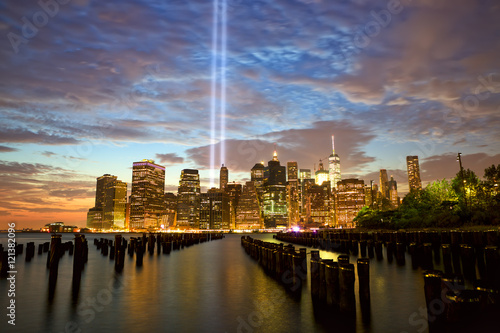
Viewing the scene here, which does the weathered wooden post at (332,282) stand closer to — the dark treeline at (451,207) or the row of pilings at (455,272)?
the row of pilings at (455,272)

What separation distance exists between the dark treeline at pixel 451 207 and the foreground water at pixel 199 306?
40.9 m

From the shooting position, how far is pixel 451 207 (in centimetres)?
6544

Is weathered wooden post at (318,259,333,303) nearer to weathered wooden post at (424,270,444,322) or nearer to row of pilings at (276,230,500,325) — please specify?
weathered wooden post at (424,270,444,322)

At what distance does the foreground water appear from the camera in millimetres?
11000

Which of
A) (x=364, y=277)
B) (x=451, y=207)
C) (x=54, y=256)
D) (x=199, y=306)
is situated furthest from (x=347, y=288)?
(x=451, y=207)

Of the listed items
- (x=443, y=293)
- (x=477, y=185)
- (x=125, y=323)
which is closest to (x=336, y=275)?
(x=443, y=293)

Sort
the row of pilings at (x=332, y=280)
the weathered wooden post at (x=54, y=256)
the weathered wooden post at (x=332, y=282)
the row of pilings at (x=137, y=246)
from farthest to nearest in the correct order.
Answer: the row of pilings at (x=137, y=246), the weathered wooden post at (x=54, y=256), the weathered wooden post at (x=332, y=282), the row of pilings at (x=332, y=280)

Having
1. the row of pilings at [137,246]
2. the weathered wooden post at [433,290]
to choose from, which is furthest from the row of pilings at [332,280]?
the row of pilings at [137,246]

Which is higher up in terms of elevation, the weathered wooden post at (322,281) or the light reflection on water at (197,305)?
the weathered wooden post at (322,281)

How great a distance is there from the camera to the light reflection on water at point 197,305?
1105 cm

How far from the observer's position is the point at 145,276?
2283cm

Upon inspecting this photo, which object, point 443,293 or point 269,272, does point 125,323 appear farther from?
point 269,272

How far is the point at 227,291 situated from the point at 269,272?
19.7ft

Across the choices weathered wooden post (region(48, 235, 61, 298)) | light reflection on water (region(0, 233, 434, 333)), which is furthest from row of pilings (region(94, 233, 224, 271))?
weathered wooden post (region(48, 235, 61, 298))
